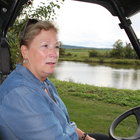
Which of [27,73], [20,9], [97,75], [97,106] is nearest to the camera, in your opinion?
[27,73]

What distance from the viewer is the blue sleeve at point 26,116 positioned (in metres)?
1.48

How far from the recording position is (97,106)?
7016mm

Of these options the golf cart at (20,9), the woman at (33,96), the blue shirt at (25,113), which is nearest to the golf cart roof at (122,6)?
the golf cart at (20,9)

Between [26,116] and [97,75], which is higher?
[97,75]

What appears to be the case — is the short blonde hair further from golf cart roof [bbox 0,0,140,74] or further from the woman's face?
golf cart roof [bbox 0,0,140,74]

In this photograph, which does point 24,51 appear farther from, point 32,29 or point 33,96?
point 33,96

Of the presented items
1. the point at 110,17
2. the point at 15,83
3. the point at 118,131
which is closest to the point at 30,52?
the point at 15,83

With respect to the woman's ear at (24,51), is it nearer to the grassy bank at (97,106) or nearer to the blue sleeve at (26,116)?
the blue sleeve at (26,116)

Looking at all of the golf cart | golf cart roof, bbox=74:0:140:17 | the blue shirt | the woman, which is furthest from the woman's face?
golf cart roof, bbox=74:0:140:17

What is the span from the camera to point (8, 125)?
1.51 m

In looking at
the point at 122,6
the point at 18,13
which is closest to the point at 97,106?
the point at 122,6

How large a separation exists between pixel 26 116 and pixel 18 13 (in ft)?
2.57

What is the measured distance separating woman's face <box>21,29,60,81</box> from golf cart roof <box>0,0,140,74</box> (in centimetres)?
27

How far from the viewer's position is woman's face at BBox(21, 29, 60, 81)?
1674 mm
